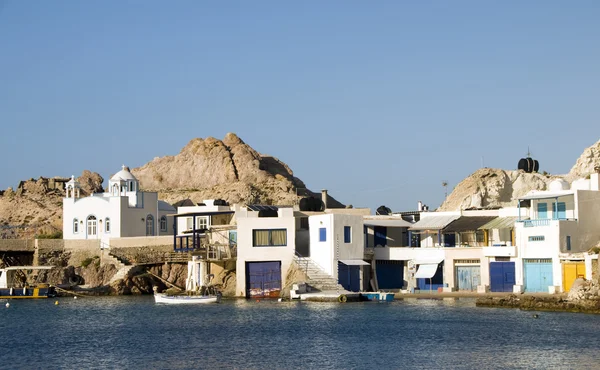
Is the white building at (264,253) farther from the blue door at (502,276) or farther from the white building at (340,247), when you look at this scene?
the blue door at (502,276)

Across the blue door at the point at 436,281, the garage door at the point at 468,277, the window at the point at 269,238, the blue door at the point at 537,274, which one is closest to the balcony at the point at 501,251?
the blue door at the point at 537,274

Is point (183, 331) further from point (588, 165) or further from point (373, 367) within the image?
point (588, 165)

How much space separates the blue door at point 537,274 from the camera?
63.3m

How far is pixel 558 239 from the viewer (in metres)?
62.6

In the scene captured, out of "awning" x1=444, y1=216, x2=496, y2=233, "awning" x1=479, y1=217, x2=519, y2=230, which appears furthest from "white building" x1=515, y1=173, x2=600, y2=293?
"awning" x1=444, y1=216, x2=496, y2=233

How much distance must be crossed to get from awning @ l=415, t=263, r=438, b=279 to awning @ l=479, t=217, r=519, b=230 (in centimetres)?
420

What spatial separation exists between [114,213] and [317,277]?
26119mm

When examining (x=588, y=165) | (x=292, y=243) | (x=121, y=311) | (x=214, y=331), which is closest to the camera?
(x=214, y=331)

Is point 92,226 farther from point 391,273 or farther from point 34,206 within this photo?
point 34,206

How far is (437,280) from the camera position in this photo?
69.5m

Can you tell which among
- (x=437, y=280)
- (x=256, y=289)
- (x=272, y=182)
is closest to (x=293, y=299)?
(x=256, y=289)

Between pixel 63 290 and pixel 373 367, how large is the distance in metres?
44.2

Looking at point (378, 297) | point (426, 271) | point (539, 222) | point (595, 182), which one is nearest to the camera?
point (539, 222)

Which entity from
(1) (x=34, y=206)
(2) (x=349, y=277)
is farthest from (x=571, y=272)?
(1) (x=34, y=206)
